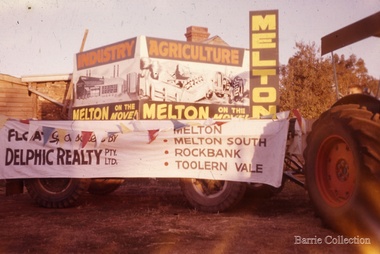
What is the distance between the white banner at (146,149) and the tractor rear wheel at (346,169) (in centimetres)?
142

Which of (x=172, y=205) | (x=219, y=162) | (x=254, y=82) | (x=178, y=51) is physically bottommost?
(x=172, y=205)

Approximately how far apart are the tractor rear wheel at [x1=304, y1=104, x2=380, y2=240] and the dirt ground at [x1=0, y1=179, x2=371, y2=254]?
0.30m

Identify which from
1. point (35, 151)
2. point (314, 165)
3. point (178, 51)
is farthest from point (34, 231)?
point (178, 51)

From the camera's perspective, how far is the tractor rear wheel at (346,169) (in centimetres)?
421

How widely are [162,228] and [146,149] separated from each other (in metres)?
2.09

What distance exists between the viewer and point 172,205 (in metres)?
7.69

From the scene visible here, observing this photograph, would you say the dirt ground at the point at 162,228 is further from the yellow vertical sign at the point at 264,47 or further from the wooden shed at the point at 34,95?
the wooden shed at the point at 34,95

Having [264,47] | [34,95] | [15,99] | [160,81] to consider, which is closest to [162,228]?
[160,81]

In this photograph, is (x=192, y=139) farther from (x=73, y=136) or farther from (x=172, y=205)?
(x=73, y=136)

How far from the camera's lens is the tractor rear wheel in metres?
4.21

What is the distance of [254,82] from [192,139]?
9900 millimetres
